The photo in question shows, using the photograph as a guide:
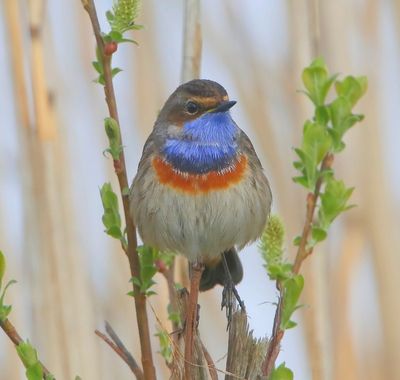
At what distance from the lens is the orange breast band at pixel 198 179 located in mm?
3008

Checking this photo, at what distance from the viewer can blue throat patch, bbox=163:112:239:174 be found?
3.05 meters

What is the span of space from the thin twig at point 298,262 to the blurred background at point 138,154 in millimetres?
1107

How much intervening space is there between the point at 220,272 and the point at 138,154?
91 centimetres

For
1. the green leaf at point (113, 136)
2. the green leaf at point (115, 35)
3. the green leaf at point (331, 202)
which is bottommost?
the green leaf at point (331, 202)

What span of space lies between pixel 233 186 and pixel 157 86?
113cm

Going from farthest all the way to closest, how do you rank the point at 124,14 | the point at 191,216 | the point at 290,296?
1. the point at 191,216
2. the point at 124,14
3. the point at 290,296

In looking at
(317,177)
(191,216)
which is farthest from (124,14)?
(191,216)

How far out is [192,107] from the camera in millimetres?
3139

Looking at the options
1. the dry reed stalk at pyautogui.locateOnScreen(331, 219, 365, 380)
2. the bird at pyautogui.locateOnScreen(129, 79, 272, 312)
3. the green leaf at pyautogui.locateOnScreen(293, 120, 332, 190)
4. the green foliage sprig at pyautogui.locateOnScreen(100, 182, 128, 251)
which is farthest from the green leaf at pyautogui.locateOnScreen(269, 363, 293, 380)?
the dry reed stalk at pyautogui.locateOnScreen(331, 219, 365, 380)

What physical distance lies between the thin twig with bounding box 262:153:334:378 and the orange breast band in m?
0.74

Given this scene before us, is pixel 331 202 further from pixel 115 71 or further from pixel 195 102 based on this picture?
pixel 195 102

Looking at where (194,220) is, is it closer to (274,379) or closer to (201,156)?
(201,156)

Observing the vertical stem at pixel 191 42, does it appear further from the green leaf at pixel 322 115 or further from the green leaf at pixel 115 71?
the green leaf at pixel 322 115

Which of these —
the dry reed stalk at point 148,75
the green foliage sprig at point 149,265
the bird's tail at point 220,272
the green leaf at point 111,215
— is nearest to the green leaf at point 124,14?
the green leaf at point 111,215
